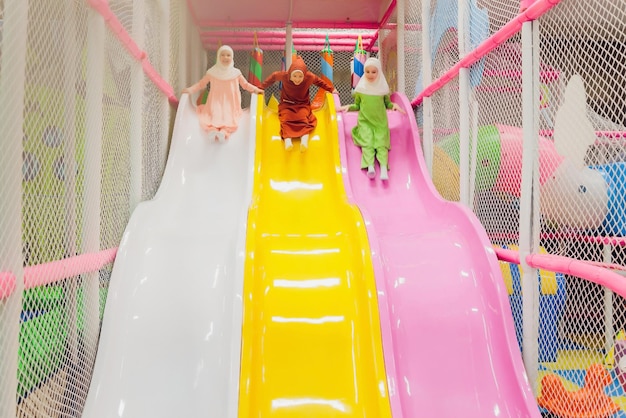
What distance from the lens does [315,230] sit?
3324 mm

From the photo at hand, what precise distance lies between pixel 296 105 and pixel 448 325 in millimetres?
2447

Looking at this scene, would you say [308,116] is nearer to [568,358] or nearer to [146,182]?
[146,182]

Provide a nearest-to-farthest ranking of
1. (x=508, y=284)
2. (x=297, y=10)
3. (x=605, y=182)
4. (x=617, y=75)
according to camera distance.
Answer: (x=617, y=75) < (x=605, y=182) < (x=508, y=284) < (x=297, y=10)

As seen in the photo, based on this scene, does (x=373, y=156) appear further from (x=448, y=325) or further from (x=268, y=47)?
(x=268, y=47)

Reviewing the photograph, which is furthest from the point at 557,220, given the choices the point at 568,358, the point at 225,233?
the point at 225,233

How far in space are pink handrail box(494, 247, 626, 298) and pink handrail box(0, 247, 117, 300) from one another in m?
1.99

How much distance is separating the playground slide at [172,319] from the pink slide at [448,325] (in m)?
0.77

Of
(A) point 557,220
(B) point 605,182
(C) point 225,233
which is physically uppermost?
(B) point 605,182

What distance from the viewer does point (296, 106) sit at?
437 cm

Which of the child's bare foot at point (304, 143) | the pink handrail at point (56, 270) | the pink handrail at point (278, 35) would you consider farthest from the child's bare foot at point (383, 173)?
Answer: the pink handrail at point (278, 35)

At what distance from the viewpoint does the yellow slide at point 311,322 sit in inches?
91.6

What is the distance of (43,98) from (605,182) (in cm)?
220

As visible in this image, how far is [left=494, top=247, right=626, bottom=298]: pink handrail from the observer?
6.08 feet

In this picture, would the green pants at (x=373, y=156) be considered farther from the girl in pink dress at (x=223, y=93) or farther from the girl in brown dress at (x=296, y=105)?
the girl in pink dress at (x=223, y=93)
